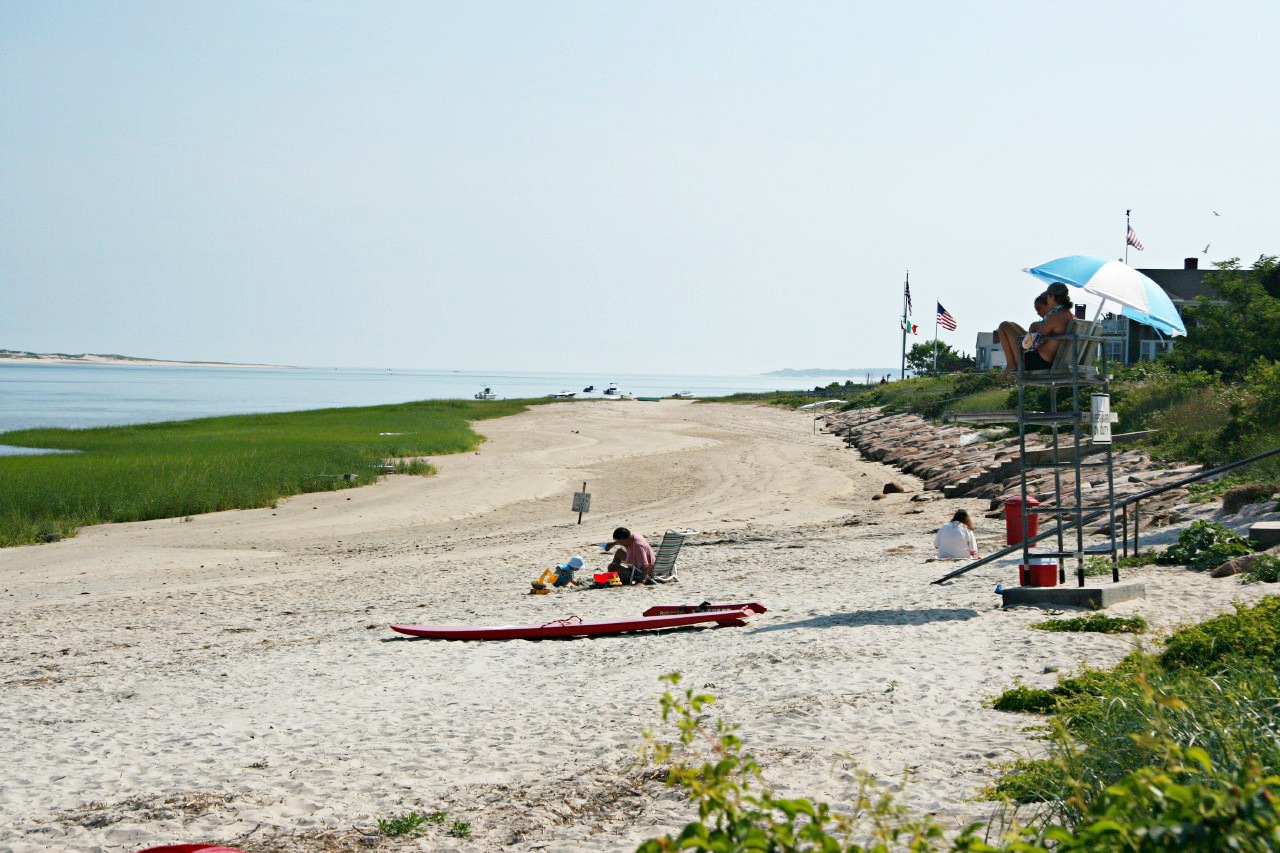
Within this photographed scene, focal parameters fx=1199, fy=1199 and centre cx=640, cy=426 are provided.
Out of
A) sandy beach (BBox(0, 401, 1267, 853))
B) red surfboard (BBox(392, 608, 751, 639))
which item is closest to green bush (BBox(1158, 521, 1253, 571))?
sandy beach (BBox(0, 401, 1267, 853))

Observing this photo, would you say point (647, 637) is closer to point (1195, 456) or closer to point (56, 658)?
point (56, 658)

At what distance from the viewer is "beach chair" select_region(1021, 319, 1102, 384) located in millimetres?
11805

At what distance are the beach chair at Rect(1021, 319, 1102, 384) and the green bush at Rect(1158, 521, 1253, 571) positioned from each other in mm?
3421

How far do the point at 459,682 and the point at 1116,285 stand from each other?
7570 millimetres

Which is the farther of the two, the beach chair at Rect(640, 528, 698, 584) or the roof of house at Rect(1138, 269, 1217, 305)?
A: the roof of house at Rect(1138, 269, 1217, 305)

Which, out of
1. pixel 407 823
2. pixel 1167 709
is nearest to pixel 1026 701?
pixel 1167 709

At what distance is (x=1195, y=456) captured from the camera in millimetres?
23188

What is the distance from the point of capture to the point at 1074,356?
1182cm

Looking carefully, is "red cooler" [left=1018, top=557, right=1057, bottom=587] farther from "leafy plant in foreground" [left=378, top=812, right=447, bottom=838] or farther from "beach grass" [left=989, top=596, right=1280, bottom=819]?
"leafy plant in foreground" [left=378, top=812, right=447, bottom=838]

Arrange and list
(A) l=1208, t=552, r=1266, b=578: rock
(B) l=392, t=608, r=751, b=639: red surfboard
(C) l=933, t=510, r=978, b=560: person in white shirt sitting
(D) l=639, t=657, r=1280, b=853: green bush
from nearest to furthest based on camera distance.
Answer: (D) l=639, t=657, r=1280, b=853: green bush < (B) l=392, t=608, r=751, b=639: red surfboard < (A) l=1208, t=552, r=1266, b=578: rock < (C) l=933, t=510, r=978, b=560: person in white shirt sitting

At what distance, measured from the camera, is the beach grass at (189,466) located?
26938mm

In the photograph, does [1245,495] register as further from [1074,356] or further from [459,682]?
[459,682]

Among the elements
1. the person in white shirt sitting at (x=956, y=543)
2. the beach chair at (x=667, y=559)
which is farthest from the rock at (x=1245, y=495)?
the beach chair at (x=667, y=559)

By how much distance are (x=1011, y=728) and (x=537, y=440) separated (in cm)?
4870
